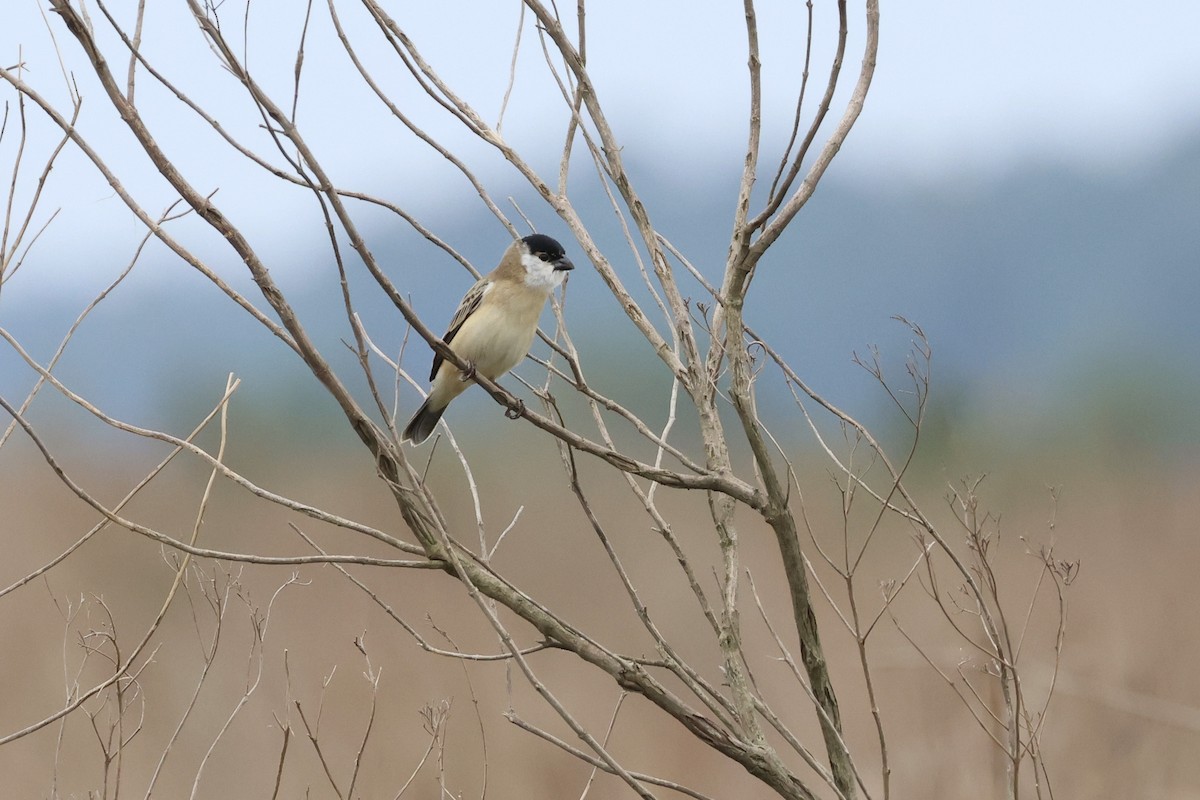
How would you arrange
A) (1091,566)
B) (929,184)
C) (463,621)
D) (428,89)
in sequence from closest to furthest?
(428,89)
(463,621)
(1091,566)
(929,184)

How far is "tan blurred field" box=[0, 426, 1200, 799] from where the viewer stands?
10.1m

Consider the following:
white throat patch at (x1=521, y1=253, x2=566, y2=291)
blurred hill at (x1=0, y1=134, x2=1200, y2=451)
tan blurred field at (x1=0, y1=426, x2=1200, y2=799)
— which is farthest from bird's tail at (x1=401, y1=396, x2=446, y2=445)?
blurred hill at (x1=0, y1=134, x2=1200, y2=451)

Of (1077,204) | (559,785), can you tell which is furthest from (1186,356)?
(1077,204)

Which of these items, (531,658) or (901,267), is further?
(901,267)

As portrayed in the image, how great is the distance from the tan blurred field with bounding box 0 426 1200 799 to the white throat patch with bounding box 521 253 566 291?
12.3 ft

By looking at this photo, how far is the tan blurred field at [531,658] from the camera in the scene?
10102 mm

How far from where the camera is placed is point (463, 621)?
1305 cm

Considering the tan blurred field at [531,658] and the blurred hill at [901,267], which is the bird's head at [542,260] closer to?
the tan blurred field at [531,658]

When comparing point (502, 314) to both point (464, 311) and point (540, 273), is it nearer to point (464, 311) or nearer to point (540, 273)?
point (540, 273)

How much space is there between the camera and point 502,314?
15.2ft

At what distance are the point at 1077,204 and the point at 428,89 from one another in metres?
94.2

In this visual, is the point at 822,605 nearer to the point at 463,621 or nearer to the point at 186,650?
the point at 463,621

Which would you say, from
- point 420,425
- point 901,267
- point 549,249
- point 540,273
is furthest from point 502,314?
point 901,267

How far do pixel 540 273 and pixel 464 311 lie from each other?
43 cm
